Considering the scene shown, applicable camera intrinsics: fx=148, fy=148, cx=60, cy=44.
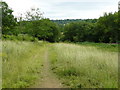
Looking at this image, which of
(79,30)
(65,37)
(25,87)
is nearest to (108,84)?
(25,87)

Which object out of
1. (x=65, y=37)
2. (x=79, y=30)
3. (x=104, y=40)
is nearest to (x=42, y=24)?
(x=104, y=40)

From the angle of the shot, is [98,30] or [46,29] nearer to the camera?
[46,29]

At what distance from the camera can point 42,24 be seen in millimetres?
25484

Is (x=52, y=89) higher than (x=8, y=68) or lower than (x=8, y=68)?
lower

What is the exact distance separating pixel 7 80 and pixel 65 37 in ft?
199

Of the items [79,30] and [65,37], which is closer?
[79,30]

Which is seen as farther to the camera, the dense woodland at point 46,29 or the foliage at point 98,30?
the foliage at point 98,30

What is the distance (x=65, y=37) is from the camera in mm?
64812

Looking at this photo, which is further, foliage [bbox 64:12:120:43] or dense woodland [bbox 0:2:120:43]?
foliage [bbox 64:12:120:43]

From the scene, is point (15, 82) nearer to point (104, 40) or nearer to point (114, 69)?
point (114, 69)

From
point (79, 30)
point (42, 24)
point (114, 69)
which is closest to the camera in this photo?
point (114, 69)

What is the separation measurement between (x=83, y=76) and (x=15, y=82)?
7.24 ft

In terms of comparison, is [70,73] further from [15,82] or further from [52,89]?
[15,82]

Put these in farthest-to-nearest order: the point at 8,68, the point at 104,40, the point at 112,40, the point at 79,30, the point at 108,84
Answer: the point at 79,30
the point at 104,40
the point at 112,40
the point at 8,68
the point at 108,84
